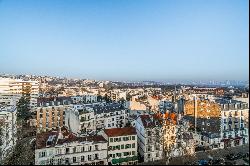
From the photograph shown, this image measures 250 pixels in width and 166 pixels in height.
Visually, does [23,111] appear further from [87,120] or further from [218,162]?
[218,162]

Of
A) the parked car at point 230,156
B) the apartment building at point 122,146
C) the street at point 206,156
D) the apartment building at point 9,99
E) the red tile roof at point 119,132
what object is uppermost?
the apartment building at point 9,99

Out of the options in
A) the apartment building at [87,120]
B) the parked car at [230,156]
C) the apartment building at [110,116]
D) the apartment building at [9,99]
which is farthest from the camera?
the apartment building at [9,99]

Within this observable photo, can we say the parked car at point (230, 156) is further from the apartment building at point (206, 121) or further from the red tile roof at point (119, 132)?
the red tile roof at point (119, 132)

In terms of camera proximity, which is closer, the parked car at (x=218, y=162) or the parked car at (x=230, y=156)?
the parked car at (x=218, y=162)

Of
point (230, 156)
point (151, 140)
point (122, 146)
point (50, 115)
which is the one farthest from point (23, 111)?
point (230, 156)

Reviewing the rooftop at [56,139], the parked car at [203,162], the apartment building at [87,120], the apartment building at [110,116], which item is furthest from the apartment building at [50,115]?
the parked car at [203,162]

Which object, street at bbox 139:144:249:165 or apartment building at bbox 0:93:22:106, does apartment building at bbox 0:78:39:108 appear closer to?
apartment building at bbox 0:93:22:106
